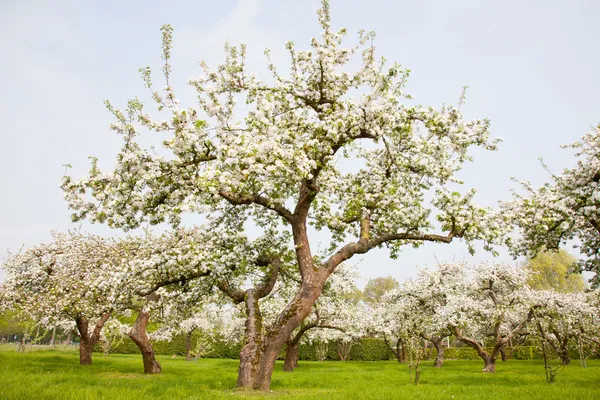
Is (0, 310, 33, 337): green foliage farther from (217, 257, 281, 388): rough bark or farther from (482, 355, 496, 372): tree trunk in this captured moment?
(482, 355, 496, 372): tree trunk

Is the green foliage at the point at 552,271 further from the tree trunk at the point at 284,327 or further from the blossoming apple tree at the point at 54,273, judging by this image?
the blossoming apple tree at the point at 54,273

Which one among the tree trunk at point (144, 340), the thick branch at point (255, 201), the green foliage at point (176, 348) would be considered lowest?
the green foliage at point (176, 348)

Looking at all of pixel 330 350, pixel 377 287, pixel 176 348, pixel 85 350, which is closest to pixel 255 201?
pixel 85 350


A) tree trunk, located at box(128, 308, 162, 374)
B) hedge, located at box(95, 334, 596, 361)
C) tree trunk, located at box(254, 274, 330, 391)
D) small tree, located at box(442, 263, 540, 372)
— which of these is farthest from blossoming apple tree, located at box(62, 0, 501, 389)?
hedge, located at box(95, 334, 596, 361)

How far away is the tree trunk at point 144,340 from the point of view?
69.4ft

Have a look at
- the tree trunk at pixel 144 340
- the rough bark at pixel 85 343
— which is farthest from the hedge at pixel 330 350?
the tree trunk at pixel 144 340

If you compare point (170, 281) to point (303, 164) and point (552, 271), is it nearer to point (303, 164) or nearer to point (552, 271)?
point (303, 164)

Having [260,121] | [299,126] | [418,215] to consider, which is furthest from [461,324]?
[260,121]

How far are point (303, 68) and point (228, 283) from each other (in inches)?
373

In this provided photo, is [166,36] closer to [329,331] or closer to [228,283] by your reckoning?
[228,283]

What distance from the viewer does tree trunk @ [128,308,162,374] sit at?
21.1 m

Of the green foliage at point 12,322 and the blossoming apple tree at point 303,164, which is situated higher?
the blossoming apple tree at point 303,164

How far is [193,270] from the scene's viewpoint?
15.0 m

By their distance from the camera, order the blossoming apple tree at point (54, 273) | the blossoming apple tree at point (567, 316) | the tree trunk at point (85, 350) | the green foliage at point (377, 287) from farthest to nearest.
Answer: the green foliage at point (377, 287) < the blossoming apple tree at point (567, 316) < the tree trunk at point (85, 350) < the blossoming apple tree at point (54, 273)
